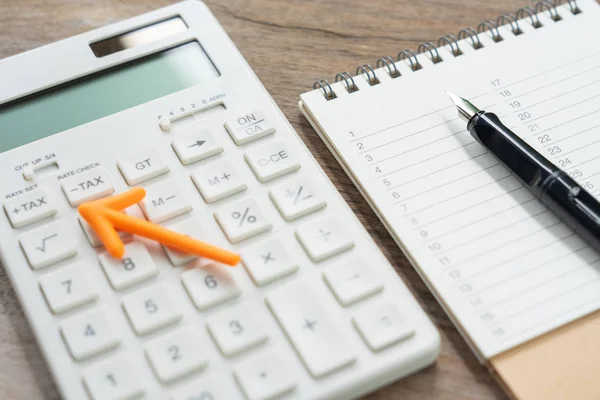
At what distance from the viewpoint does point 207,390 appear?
16.3 inches

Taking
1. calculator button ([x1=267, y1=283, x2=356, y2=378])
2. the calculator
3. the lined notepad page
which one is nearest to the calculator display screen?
the calculator

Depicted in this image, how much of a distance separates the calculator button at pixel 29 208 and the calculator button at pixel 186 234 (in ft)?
0.28

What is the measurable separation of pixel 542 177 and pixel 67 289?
0.32 metres

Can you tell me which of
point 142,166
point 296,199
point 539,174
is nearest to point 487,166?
point 539,174

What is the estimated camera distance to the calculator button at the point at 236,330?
1.40ft

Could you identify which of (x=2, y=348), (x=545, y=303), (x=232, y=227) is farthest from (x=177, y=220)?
(x=545, y=303)

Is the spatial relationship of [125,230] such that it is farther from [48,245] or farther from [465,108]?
[465,108]

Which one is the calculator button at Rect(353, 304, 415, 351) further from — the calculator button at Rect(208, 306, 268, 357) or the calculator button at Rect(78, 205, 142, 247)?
the calculator button at Rect(78, 205, 142, 247)

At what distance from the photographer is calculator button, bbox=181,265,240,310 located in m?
0.44

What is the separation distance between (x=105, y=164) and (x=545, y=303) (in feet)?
1.04

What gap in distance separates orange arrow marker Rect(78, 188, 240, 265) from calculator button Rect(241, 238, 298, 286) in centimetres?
1

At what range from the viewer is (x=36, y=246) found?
1.53 ft

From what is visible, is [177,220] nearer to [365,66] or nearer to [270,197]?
[270,197]

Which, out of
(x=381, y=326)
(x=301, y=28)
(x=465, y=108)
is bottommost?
(x=381, y=326)
